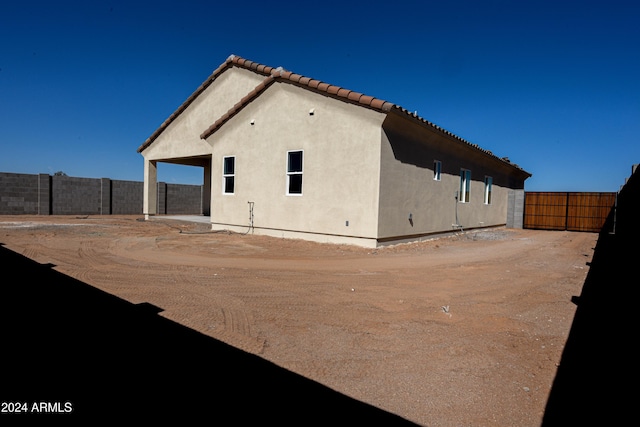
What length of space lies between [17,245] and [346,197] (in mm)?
8464

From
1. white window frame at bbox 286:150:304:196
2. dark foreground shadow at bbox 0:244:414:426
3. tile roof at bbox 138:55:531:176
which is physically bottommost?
dark foreground shadow at bbox 0:244:414:426

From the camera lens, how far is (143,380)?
2643 millimetres

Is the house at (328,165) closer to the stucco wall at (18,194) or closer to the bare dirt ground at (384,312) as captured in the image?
the bare dirt ground at (384,312)

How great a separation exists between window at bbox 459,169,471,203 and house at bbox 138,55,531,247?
0.14ft

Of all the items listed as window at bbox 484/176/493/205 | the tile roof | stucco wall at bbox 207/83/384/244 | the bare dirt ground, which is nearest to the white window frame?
stucco wall at bbox 207/83/384/244

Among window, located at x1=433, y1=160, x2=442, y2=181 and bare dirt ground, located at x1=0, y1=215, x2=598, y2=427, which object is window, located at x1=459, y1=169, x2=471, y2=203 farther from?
bare dirt ground, located at x1=0, y1=215, x2=598, y2=427

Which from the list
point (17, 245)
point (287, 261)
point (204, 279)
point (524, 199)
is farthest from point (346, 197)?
point (524, 199)

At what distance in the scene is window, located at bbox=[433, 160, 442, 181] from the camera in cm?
1250

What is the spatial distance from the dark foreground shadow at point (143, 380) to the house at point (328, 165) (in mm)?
6999

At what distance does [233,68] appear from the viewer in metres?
15.6

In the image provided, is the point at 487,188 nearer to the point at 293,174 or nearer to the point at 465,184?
the point at 465,184

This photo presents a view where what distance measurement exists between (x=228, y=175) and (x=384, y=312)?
10.4 m

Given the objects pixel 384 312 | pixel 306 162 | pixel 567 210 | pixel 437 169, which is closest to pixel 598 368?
pixel 384 312

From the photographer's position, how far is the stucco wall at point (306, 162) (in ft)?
32.1
